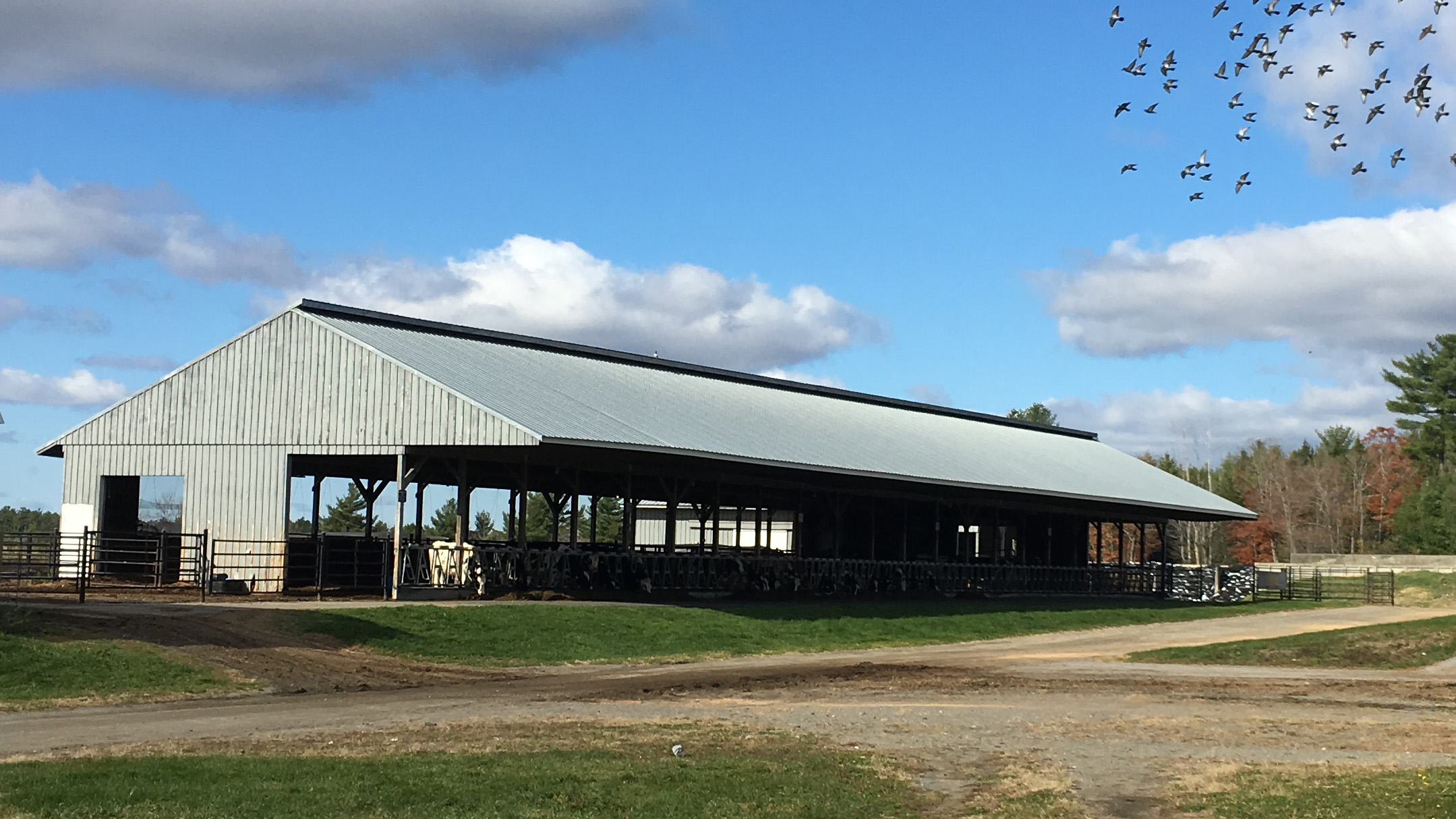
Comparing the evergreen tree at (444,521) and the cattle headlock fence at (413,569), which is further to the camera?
the evergreen tree at (444,521)

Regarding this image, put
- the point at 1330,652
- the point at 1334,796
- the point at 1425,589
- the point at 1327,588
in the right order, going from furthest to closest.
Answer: the point at 1327,588 < the point at 1425,589 < the point at 1330,652 < the point at 1334,796

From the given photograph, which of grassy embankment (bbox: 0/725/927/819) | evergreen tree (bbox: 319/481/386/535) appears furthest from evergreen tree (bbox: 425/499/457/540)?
grassy embankment (bbox: 0/725/927/819)

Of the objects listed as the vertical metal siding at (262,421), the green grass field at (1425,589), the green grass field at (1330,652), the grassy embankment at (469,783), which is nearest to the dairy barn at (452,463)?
the vertical metal siding at (262,421)

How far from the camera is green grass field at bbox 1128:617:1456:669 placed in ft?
112

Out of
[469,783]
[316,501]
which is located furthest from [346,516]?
[469,783]

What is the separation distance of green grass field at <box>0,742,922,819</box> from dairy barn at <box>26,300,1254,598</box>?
17940 mm

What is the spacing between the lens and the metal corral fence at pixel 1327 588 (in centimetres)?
6912

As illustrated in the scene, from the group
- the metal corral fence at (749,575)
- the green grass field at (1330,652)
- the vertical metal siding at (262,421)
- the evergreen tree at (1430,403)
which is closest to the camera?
the green grass field at (1330,652)

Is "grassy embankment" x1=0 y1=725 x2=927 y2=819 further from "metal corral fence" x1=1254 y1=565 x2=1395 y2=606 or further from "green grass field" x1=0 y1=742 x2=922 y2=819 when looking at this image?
"metal corral fence" x1=1254 y1=565 x2=1395 y2=606

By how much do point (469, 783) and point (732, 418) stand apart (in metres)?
34.5

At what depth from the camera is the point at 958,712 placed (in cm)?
2153

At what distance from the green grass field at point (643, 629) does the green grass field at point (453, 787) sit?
13152 mm

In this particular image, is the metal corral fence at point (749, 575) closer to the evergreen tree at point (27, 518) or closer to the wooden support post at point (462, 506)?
the wooden support post at point (462, 506)

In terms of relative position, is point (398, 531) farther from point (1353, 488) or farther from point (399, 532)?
point (1353, 488)
